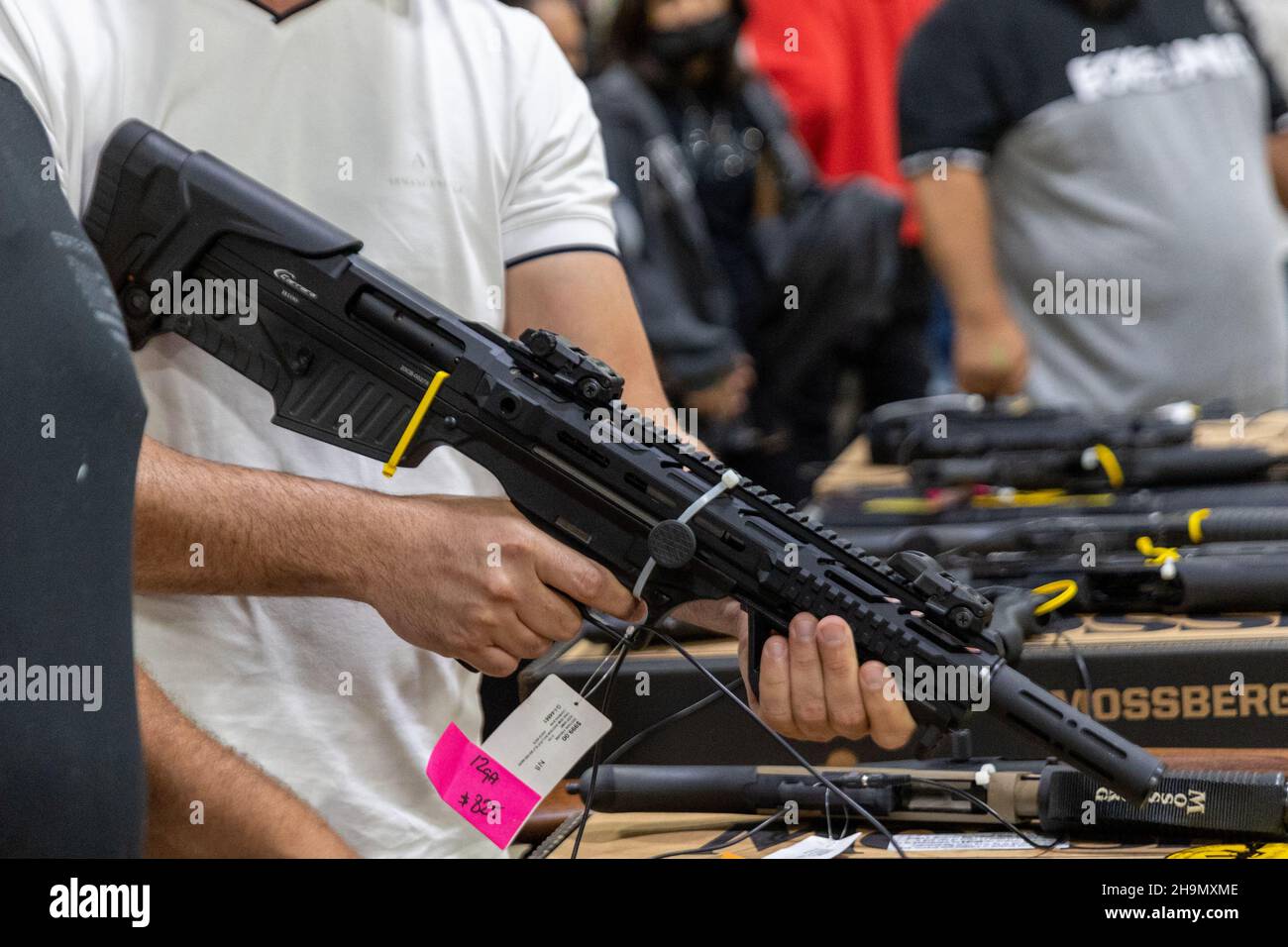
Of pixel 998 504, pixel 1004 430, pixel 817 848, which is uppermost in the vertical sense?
pixel 1004 430

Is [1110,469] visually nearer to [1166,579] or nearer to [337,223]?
[1166,579]

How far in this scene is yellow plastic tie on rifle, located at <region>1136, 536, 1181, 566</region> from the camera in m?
1.92

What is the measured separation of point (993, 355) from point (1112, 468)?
741 mm

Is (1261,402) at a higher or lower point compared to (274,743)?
higher

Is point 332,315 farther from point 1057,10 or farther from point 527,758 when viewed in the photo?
point 1057,10

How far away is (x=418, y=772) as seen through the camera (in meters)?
1.59

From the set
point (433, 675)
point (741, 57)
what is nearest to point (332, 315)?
point (433, 675)

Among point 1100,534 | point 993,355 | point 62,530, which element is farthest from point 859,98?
point 62,530

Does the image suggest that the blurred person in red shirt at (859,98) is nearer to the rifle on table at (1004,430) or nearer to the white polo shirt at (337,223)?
the rifle on table at (1004,430)

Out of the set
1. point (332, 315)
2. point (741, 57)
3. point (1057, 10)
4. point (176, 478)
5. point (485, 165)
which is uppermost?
point (741, 57)

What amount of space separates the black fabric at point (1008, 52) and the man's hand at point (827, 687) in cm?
218

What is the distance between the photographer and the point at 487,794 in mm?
1383

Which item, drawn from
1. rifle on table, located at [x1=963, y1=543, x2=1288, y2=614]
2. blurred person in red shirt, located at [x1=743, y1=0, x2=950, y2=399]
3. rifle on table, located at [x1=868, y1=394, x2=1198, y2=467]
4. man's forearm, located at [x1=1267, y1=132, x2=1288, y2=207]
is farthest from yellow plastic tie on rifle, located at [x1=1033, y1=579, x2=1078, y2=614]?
blurred person in red shirt, located at [x1=743, y1=0, x2=950, y2=399]

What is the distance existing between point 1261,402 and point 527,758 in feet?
8.04
